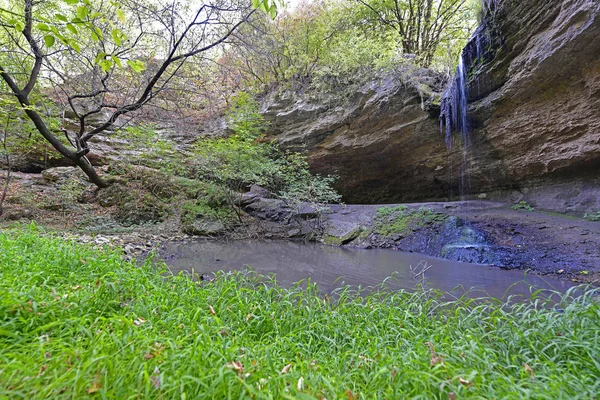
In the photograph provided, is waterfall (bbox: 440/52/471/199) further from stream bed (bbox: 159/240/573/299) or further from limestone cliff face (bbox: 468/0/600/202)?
stream bed (bbox: 159/240/573/299)

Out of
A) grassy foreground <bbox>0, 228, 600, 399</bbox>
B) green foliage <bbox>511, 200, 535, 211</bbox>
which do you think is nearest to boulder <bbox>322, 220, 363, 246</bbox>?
green foliage <bbox>511, 200, 535, 211</bbox>

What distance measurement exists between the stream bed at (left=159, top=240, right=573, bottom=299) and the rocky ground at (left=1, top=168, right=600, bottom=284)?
0.59 metres

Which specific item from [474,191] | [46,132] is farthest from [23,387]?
[474,191]

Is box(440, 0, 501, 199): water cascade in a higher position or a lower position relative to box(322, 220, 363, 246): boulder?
higher

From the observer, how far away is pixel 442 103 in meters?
7.52

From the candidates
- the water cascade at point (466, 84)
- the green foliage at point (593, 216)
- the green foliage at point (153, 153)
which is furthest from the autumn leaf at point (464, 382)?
the green foliage at point (153, 153)

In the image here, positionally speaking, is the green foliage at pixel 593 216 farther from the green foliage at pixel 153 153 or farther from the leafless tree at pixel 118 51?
the green foliage at pixel 153 153

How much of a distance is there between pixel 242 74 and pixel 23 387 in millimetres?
5799

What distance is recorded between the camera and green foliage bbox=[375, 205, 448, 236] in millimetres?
7113

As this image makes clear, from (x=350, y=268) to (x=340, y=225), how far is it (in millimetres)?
3343

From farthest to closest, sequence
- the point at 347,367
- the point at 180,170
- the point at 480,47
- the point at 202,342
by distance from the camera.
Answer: the point at 180,170, the point at 480,47, the point at 347,367, the point at 202,342

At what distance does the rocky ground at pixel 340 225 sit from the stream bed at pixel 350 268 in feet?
1.94

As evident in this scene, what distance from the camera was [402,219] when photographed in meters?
7.59

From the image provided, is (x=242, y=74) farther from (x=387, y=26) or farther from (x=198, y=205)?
(x=387, y=26)
